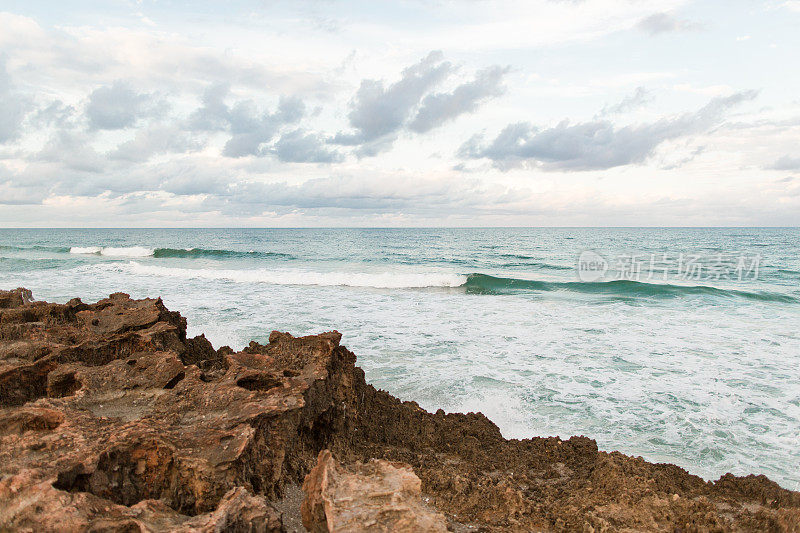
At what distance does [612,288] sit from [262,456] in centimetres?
1801

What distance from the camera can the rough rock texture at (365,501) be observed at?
183 centimetres

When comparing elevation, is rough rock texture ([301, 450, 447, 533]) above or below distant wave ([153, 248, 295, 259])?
above

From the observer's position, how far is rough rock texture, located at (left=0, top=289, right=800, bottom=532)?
195 centimetres

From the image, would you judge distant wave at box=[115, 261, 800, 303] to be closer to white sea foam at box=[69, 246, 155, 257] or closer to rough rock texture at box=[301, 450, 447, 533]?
white sea foam at box=[69, 246, 155, 257]

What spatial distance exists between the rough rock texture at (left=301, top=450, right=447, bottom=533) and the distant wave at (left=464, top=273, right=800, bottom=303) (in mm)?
15583

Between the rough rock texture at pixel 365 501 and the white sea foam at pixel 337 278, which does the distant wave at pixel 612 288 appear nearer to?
the white sea foam at pixel 337 278

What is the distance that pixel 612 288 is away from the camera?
1806 centimetres

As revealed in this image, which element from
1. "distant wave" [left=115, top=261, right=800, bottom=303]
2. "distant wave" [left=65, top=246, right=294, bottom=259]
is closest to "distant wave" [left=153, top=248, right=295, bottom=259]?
"distant wave" [left=65, top=246, right=294, bottom=259]

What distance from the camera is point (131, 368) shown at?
3.38m

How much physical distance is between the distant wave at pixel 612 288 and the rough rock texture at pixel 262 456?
13988 millimetres

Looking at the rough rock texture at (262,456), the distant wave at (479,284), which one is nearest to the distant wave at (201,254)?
the distant wave at (479,284)

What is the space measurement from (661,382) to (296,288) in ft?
40.9

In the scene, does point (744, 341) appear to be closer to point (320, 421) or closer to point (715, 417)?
point (715, 417)

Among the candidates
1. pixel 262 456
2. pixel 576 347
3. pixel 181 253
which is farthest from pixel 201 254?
pixel 262 456
